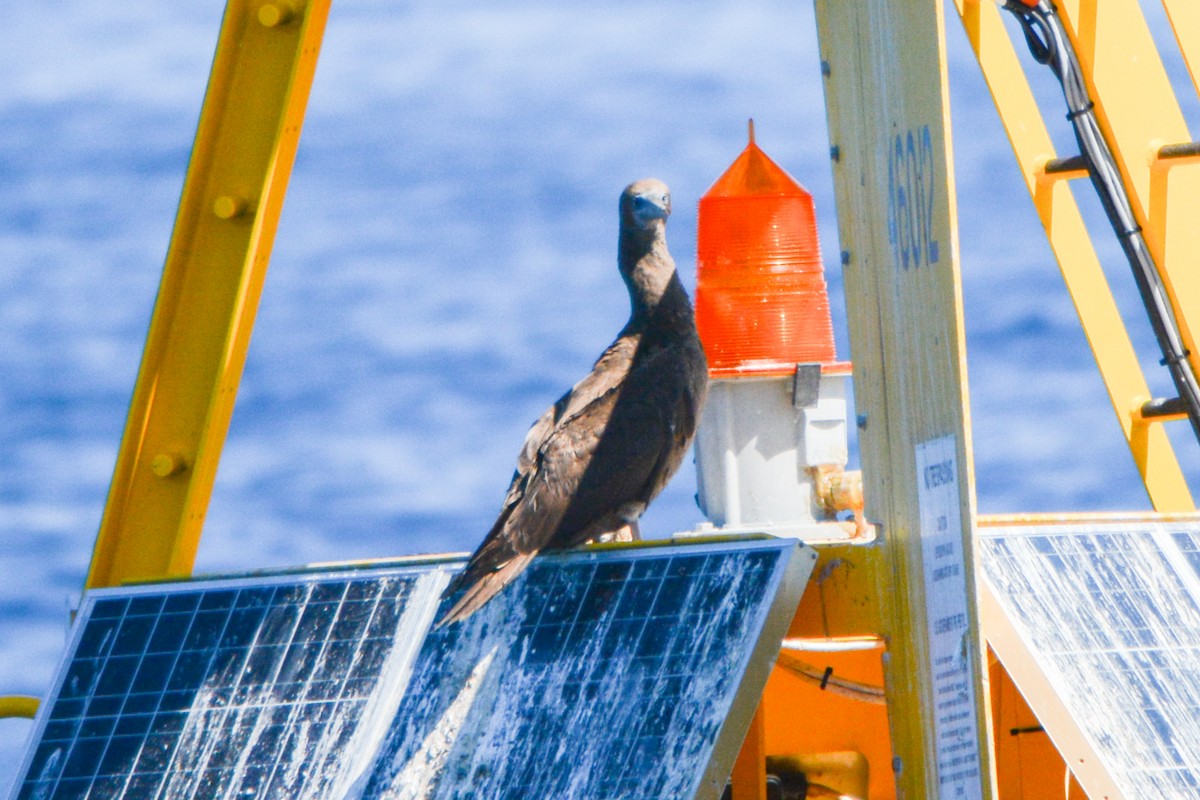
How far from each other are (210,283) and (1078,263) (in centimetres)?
281

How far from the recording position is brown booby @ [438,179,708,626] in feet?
16.8

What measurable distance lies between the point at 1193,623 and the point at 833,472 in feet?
4.28

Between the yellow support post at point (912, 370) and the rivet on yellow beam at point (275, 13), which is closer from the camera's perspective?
the yellow support post at point (912, 370)

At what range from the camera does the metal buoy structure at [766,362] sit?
19.0 ft

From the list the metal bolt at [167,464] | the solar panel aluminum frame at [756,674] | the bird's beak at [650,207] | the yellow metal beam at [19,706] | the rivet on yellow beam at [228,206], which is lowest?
the yellow metal beam at [19,706]

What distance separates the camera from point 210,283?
540 centimetres

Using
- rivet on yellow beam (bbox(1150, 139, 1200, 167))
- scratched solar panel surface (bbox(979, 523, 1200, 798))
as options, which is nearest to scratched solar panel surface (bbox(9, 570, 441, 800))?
scratched solar panel surface (bbox(979, 523, 1200, 798))

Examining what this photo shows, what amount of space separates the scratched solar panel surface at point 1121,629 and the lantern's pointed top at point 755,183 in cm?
168

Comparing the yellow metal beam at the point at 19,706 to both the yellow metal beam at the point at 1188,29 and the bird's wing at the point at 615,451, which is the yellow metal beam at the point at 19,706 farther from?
the yellow metal beam at the point at 1188,29

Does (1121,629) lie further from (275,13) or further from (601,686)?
(275,13)

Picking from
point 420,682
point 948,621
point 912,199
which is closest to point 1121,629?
point 948,621

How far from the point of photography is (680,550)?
4344 mm

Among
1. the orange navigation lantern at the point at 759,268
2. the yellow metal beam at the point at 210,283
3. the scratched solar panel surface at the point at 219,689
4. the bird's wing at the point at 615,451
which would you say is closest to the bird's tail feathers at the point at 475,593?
the scratched solar panel surface at the point at 219,689

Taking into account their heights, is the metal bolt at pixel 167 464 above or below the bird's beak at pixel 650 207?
below
